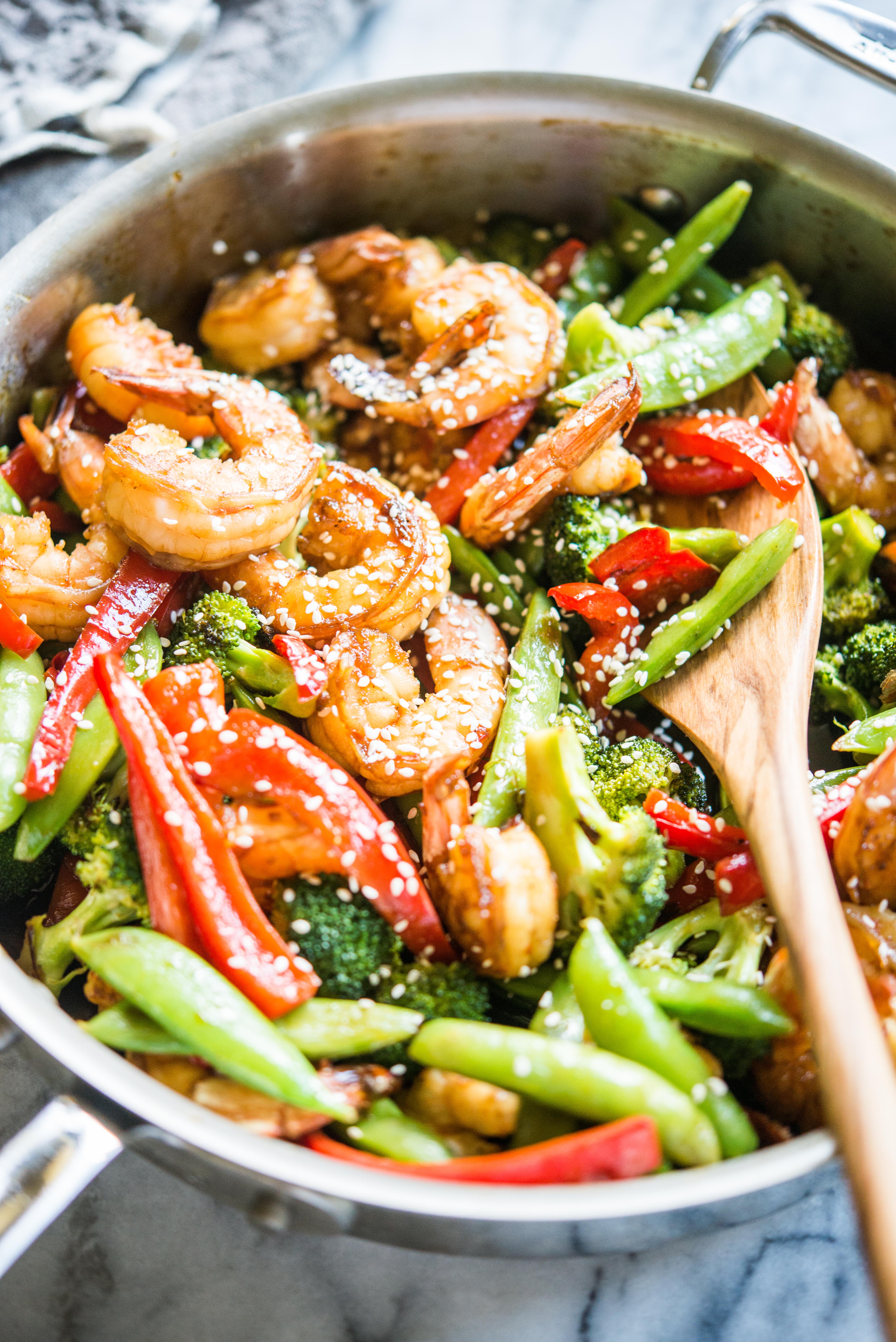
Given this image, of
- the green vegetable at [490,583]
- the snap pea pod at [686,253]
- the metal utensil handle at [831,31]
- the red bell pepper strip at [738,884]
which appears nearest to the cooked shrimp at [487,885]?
the red bell pepper strip at [738,884]

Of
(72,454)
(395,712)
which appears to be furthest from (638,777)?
(72,454)

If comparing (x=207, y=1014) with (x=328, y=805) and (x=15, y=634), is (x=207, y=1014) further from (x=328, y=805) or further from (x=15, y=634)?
(x=15, y=634)

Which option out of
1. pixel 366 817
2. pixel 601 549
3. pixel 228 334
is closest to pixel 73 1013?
pixel 366 817

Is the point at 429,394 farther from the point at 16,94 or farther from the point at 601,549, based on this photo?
the point at 16,94

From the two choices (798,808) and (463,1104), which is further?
(798,808)

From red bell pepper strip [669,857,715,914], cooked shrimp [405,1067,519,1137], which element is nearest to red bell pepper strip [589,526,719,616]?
red bell pepper strip [669,857,715,914]

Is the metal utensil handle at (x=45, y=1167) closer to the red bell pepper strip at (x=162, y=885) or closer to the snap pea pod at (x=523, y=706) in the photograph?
the red bell pepper strip at (x=162, y=885)
